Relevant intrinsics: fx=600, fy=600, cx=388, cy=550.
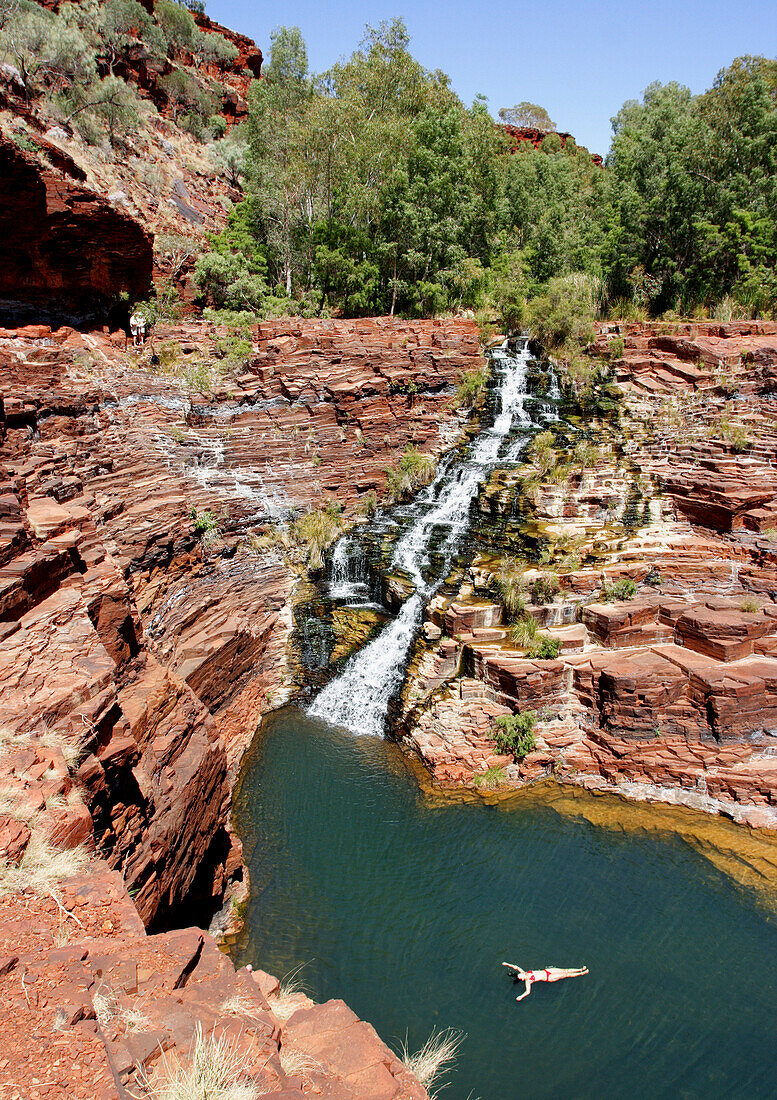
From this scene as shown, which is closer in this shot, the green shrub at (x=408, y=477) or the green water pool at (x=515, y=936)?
the green water pool at (x=515, y=936)

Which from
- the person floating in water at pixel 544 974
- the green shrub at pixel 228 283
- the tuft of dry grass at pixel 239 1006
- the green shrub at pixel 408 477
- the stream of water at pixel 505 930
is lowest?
the stream of water at pixel 505 930

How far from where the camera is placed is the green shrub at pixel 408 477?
61.1 ft

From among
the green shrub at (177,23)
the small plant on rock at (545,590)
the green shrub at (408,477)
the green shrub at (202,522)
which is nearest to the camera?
the small plant on rock at (545,590)

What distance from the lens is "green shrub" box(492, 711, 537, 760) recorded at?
11805 mm

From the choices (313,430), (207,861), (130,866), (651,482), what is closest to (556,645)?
(651,482)

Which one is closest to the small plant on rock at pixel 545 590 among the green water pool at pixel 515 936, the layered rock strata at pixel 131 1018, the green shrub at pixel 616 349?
the green water pool at pixel 515 936

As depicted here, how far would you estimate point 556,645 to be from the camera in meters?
12.5

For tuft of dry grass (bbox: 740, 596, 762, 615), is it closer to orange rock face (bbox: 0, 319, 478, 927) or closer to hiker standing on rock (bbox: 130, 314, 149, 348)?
orange rock face (bbox: 0, 319, 478, 927)

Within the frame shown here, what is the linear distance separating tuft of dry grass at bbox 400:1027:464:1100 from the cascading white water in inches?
246

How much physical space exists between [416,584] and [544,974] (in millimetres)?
8594

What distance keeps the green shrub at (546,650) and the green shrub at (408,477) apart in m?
7.42

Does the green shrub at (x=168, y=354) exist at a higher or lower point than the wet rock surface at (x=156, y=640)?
higher

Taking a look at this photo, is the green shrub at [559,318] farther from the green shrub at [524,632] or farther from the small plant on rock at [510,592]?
the green shrub at [524,632]

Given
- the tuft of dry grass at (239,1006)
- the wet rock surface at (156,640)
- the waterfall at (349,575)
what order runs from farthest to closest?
the waterfall at (349,575) → the tuft of dry grass at (239,1006) → the wet rock surface at (156,640)
